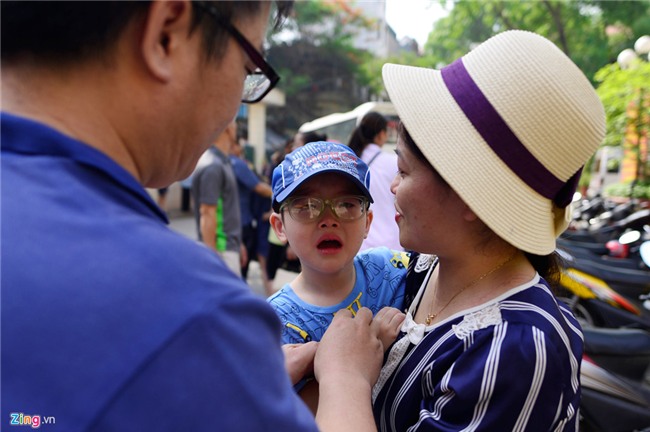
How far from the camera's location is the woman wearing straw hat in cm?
102

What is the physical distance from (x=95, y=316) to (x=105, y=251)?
8cm

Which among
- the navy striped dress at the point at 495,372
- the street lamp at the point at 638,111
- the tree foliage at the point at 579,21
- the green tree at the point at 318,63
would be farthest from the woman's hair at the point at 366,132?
the green tree at the point at 318,63

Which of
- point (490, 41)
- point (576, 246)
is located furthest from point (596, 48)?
point (490, 41)

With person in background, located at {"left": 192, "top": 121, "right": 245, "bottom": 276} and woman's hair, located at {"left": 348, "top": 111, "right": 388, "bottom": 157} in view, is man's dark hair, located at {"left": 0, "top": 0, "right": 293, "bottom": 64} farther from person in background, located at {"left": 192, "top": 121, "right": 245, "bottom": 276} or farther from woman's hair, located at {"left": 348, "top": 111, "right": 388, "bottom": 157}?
person in background, located at {"left": 192, "top": 121, "right": 245, "bottom": 276}

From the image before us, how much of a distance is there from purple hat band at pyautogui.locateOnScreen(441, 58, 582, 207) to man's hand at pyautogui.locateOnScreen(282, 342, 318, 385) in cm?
63

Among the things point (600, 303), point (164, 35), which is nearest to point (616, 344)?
point (600, 303)

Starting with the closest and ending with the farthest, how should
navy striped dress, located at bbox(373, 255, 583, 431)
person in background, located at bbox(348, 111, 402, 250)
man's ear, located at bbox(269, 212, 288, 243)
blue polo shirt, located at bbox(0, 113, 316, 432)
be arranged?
blue polo shirt, located at bbox(0, 113, 316, 432) → navy striped dress, located at bbox(373, 255, 583, 431) → man's ear, located at bbox(269, 212, 288, 243) → person in background, located at bbox(348, 111, 402, 250)

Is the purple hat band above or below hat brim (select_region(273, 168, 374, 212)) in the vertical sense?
above

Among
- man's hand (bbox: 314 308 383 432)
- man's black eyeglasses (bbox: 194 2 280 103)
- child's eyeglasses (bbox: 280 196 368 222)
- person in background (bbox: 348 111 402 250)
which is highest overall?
man's black eyeglasses (bbox: 194 2 280 103)

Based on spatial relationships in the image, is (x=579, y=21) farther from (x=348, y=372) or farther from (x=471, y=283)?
(x=348, y=372)

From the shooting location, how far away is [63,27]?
2.42ft

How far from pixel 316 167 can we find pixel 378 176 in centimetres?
224

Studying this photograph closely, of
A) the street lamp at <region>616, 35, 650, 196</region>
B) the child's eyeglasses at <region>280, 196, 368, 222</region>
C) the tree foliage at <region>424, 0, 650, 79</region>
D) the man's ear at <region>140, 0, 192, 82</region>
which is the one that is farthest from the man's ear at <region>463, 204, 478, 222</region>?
the tree foliage at <region>424, 0, 650, 79</region>

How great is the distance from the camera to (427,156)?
3.95 feet
